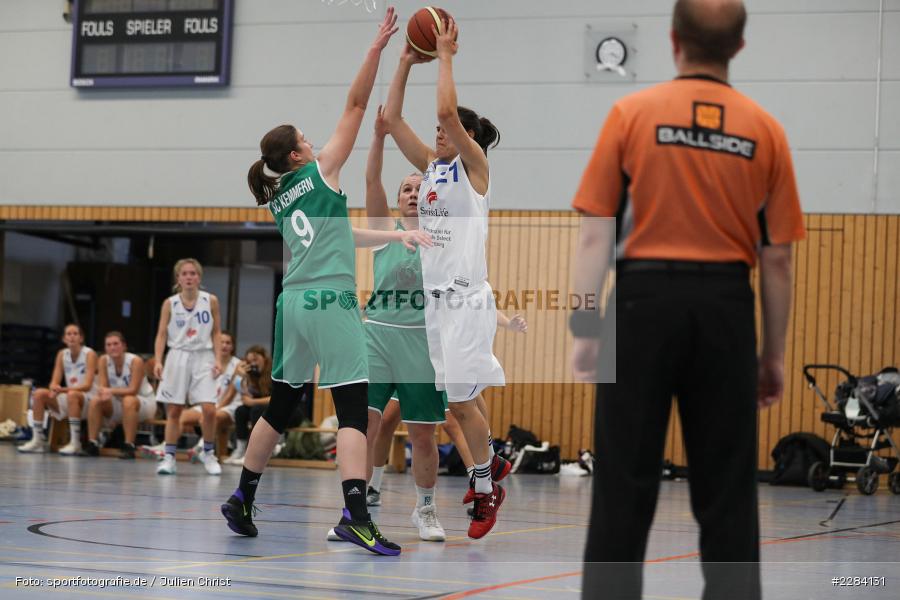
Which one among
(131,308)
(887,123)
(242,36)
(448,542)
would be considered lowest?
(448,542)

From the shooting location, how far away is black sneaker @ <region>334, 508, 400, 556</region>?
470 cm

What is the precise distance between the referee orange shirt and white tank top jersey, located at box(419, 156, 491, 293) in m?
2.89

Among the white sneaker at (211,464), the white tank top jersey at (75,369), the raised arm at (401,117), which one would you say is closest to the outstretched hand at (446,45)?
the raised arm at (401,117)

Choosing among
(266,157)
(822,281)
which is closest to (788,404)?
(822,281)

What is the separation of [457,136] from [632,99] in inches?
101

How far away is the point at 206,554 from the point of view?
462 centimetres

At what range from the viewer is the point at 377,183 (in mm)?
5707

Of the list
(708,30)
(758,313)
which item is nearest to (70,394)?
(758,313)

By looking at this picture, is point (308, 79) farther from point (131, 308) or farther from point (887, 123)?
point (887, 123)

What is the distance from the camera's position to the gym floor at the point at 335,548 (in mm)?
3920

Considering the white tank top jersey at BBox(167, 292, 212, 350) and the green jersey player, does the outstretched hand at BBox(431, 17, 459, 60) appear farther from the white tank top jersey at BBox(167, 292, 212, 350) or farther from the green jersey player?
the white tank top jersey at BBox(167, 292, 212, 350)

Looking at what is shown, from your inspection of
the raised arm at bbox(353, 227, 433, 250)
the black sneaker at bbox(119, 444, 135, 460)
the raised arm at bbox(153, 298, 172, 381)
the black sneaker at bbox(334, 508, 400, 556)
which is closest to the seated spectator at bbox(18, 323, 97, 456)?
the black sneaker at bbox(119, 444, 135, 460)

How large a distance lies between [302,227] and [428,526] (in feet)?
5.39

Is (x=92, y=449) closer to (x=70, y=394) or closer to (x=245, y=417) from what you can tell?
(x=70, y=394)
